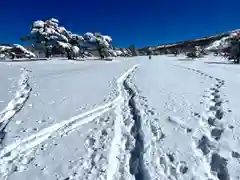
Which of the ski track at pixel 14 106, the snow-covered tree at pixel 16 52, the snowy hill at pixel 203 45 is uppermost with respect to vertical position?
the ski track at pixel 14 106

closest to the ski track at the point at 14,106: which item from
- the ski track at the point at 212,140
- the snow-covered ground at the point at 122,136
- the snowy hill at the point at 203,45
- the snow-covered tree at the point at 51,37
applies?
the snow-covered ground at the point at 122,136

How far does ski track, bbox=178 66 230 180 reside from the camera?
5.09 metres

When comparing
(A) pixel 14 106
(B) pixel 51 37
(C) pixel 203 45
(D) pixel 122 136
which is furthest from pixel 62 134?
(C) pixel 203 45

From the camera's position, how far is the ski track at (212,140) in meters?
5.09

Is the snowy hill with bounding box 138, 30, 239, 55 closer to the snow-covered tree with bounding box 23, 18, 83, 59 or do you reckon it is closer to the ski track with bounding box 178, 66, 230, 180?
the snow-covered tree with bounding box 23, 18, 83, 59

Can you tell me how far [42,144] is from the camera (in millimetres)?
6855

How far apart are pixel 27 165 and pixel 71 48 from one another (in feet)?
134

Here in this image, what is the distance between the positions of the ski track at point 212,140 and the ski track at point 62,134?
6.00ft

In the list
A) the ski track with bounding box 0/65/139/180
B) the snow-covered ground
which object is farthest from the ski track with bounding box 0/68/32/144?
the ski track with bounding box 0/65/139/180

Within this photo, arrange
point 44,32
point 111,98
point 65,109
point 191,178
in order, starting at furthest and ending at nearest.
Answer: point 44,32, point 111,98, point 65,109, point 191,178

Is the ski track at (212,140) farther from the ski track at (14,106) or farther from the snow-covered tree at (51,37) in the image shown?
the snow-covered tree at (51,37)

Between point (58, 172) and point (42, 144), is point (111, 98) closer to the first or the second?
point (42, 144)

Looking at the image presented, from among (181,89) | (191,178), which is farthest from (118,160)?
(181,89)

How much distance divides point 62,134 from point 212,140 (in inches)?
156
